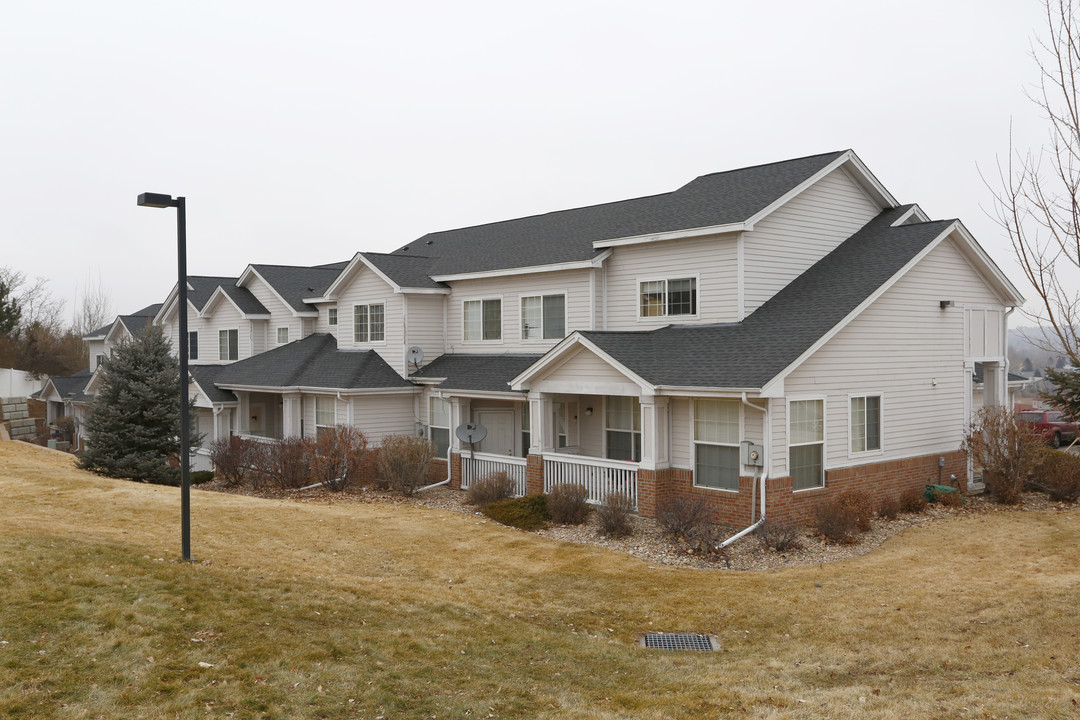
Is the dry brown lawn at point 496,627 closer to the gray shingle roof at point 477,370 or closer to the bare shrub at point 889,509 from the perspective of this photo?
the bare shrub at point 889,509

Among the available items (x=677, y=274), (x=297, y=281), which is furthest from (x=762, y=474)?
(x=297, y=281)

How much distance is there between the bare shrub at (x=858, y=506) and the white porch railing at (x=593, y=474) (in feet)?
14.1

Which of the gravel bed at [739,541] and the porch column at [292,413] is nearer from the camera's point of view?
the gravel bed at [739,541]

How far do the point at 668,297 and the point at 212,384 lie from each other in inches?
735

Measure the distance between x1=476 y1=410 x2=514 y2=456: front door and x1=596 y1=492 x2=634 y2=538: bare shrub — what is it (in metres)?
6.94

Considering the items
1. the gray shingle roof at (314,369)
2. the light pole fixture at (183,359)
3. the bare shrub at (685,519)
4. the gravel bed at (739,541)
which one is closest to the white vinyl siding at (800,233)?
the bare shrub at (685,519)

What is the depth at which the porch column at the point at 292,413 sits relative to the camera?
26.5m

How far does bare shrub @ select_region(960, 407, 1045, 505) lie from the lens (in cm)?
1898

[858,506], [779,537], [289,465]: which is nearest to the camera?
[779,537]

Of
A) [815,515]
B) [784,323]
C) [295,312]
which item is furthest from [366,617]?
[295,312]

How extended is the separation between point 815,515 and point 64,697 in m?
13.4

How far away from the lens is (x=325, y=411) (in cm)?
2550

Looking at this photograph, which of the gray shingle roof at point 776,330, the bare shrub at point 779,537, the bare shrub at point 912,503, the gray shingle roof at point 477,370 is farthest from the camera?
the gray shingle roof at point 477,370

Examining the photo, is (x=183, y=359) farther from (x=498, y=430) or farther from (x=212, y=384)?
(x=212, y=384)
